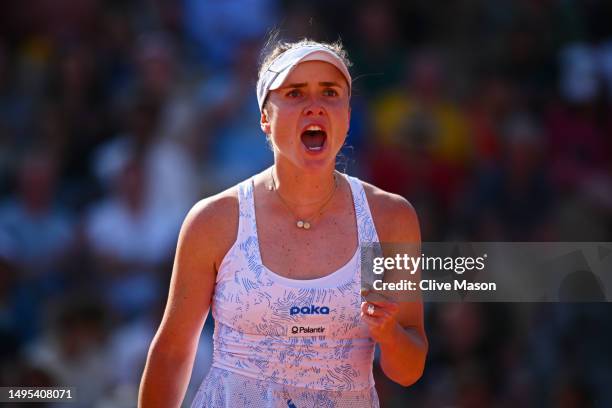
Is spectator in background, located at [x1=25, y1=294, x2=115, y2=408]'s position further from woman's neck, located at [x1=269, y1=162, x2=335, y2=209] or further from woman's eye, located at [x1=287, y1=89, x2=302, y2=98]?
woman's eye, located at [x1=287, y1=89, x2=302, y2=98]

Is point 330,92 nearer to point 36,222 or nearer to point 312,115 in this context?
point 312,115

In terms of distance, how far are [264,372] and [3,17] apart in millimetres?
5769

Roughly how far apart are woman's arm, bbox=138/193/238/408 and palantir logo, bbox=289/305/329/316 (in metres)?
0.27

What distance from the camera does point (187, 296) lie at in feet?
10.5

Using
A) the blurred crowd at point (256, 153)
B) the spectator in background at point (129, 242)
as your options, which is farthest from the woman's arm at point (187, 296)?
the spectator in background at point (129, 242)

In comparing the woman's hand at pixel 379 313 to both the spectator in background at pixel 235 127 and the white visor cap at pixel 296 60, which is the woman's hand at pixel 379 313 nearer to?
the white visor cap at pixel 296 60

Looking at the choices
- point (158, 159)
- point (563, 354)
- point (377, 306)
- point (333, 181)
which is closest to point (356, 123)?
point (158, 159)

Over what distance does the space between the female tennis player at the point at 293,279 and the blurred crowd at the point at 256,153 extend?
236 cm

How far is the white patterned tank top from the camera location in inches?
122

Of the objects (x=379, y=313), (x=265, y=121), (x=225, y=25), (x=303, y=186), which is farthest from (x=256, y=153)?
(x=379, y=313)

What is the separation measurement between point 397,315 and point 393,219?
0.93ft

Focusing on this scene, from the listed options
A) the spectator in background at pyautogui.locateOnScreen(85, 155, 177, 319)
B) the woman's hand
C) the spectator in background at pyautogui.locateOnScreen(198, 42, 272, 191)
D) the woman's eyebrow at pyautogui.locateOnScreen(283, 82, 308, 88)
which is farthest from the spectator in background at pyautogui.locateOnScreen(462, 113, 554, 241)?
the woman's hand

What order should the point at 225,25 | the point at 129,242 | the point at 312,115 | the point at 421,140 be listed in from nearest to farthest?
the point at 312,115, the point at 129,242, the point at 421,140, the point at 225,25

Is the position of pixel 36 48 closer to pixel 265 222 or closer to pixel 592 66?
pixel 592 66
